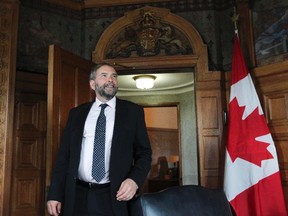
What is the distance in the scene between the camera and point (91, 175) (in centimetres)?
167

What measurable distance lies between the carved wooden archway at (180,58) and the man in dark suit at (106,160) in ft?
4.88

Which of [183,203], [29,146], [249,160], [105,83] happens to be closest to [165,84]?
[29,146]

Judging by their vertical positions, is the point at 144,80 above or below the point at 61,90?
above

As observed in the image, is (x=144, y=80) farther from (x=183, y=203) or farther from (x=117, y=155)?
(x=183, y=203)

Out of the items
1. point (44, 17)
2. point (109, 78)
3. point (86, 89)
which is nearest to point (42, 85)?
point (86, 89)

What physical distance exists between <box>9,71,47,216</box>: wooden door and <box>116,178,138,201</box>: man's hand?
1769 millimetres

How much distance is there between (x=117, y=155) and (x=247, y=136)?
141 centimetres

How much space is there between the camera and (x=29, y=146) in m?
3.09

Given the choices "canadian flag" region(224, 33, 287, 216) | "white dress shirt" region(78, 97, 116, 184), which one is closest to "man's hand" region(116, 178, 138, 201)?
"white dress shirt" region(78, 97, 116, 184)

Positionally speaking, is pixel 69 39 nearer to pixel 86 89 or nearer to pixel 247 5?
pixel 86 89

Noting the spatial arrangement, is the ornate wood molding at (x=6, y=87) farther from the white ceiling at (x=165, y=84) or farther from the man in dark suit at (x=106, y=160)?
the white ceiling at (x=165, y=84)

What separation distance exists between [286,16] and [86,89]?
1.95m

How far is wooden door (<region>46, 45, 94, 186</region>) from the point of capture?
2.34m

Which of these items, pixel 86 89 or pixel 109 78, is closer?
pixel 109 78
